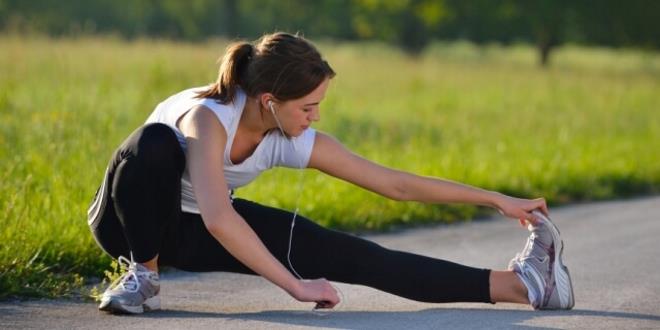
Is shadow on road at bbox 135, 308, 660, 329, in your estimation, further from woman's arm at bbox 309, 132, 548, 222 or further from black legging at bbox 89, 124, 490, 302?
woman's arm at bbox 309, 132, 548, 222

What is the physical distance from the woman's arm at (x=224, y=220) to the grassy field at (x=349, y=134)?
113 centimetres

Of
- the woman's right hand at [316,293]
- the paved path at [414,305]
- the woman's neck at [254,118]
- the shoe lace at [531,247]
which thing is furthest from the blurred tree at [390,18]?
the woman's right hand at [316,293]

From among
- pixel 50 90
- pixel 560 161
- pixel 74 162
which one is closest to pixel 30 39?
pixel 50 90

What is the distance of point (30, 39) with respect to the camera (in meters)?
17.8

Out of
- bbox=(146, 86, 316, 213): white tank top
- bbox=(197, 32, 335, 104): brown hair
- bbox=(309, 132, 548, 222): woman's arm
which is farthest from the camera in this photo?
bbox=(309, 132, 548, 222): woman's arm

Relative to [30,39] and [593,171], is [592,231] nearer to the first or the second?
[593,171]

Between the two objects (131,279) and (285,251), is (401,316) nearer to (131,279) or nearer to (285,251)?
(285,251)

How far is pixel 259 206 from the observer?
5.45 metres

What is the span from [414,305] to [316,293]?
868 millimetres

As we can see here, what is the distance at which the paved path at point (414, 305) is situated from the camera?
502 centimetres

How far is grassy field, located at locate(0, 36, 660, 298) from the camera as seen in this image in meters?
6.70

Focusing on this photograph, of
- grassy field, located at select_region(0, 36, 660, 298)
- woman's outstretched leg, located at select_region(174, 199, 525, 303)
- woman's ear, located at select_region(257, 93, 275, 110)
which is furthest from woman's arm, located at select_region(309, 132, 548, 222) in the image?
grassy field, located at select_region(0, 36, 660, 298)

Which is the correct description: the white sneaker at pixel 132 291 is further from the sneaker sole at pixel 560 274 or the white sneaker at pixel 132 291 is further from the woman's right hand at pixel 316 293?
the sneaker sole at pixel 560 274

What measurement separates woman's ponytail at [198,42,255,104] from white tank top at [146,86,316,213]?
0.03 metres
